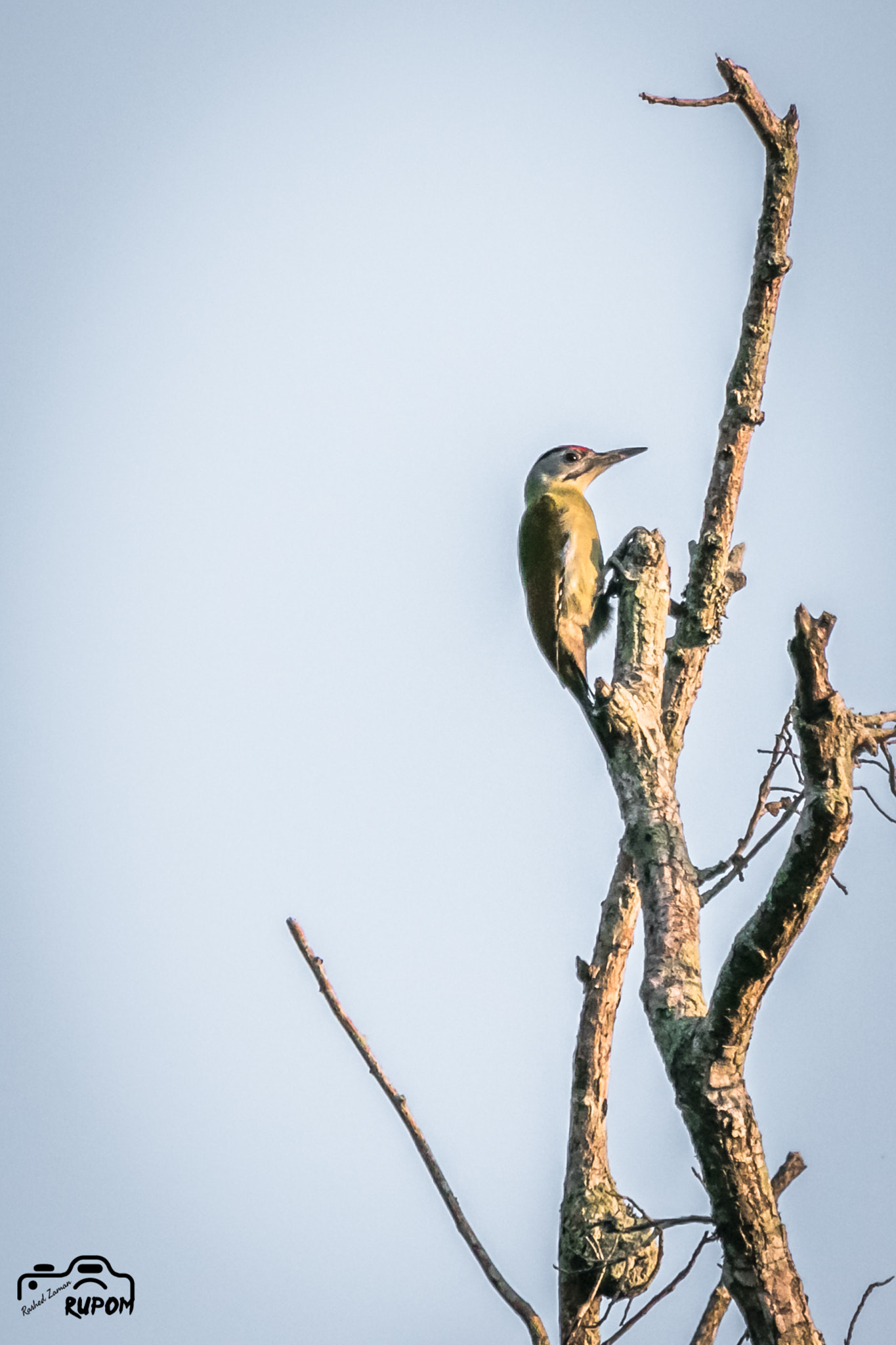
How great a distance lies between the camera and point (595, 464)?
31.5 ft

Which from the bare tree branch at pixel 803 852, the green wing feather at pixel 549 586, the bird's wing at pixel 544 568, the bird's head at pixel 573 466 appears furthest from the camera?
the bird's head at pixel 573 466

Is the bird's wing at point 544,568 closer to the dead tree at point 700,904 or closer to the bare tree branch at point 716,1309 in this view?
the dead tree at point 700,904

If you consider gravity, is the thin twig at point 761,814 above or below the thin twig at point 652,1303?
above

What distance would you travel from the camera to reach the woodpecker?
26.6ft

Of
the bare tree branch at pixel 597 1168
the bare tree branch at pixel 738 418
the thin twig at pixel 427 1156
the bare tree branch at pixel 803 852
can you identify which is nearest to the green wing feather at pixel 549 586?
the bare tree branch at pixel 738 418

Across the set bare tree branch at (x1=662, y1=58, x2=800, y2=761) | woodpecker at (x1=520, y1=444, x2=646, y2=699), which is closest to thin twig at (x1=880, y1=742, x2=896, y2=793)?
bare tree branch at (x1=662, y1=58, x2=800, y2=761)

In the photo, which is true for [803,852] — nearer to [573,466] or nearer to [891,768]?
[891,768]

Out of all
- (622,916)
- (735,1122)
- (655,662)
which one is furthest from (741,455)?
(735,1122)

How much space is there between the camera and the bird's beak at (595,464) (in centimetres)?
957

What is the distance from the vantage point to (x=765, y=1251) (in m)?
3.12

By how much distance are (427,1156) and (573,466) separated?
20.8 feet

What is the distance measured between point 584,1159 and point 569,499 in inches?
200

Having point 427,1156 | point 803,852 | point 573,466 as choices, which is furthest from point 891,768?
point 573,466

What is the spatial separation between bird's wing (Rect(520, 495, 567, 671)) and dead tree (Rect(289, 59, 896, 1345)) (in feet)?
7.97
